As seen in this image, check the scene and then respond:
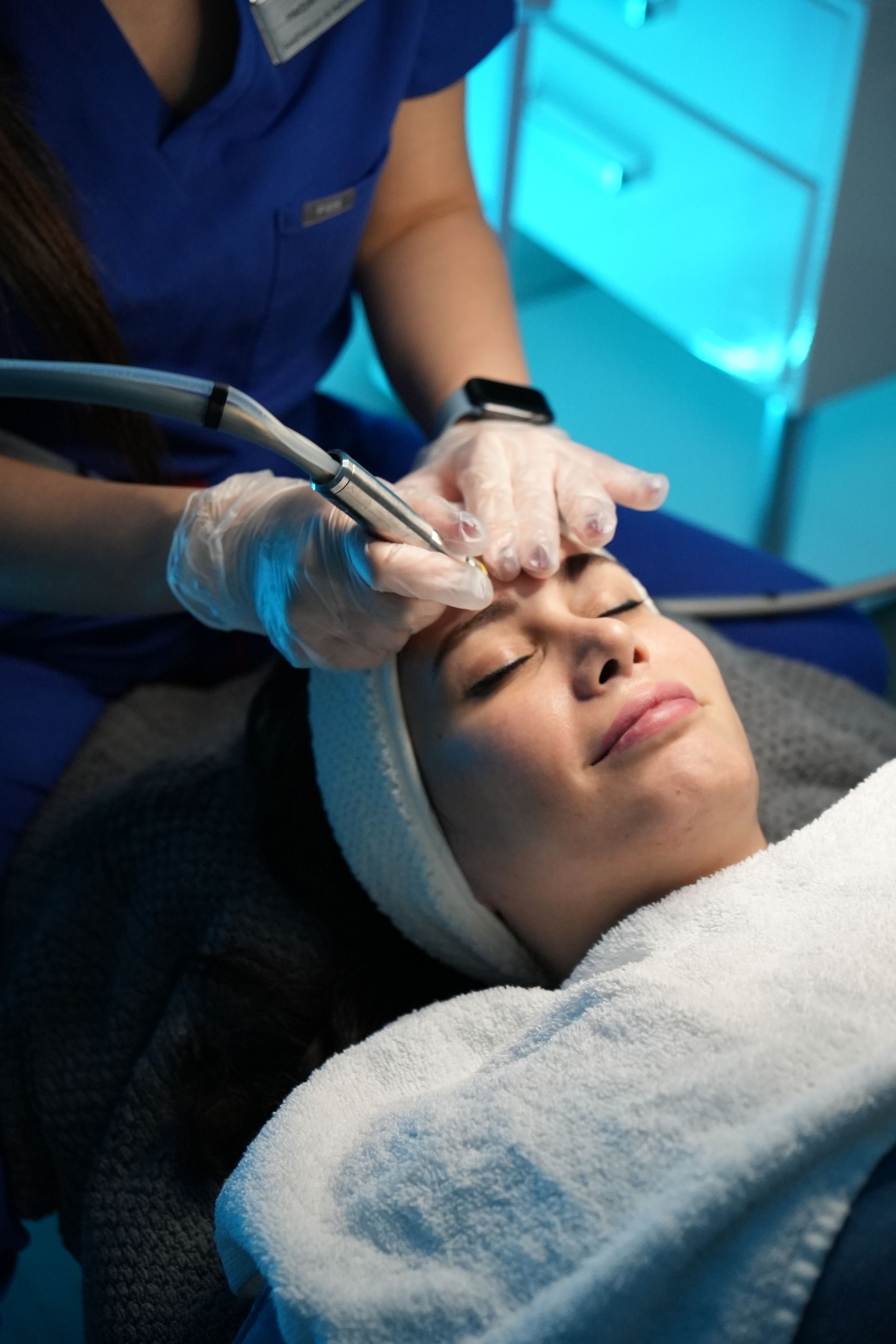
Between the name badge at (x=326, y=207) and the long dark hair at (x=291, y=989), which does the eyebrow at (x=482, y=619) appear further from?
the name badge at (x=326, y=207)

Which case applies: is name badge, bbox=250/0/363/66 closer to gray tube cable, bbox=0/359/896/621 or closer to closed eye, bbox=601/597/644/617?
gray tube cable, bbox=0/359/896/621

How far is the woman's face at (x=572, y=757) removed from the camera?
3.23ft

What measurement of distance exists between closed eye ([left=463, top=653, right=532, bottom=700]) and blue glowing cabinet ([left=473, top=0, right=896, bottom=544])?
1254mm

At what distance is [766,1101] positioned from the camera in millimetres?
760

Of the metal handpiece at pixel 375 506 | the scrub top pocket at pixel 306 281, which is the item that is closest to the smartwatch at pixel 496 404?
the scrub top pocket at pixel 306 281

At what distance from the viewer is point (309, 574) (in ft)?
3.16

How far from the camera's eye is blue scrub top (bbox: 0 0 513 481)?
A: 111 cm

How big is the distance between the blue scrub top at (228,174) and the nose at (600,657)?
0.58m

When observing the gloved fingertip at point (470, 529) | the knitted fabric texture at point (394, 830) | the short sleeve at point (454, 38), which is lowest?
the knitted fabric texture at point (394, 830)

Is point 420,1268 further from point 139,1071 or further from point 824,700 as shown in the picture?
point 824,700

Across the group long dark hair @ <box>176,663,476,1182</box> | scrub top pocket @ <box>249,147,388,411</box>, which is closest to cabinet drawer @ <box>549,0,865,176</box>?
scrub top pocket @ <box>249,147,388,411</box>

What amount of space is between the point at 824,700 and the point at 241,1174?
0.97 metres

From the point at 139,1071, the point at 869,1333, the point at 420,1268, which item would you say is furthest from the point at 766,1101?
the point at 139,1071

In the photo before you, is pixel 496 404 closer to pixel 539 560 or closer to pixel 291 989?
pixel 539 560
